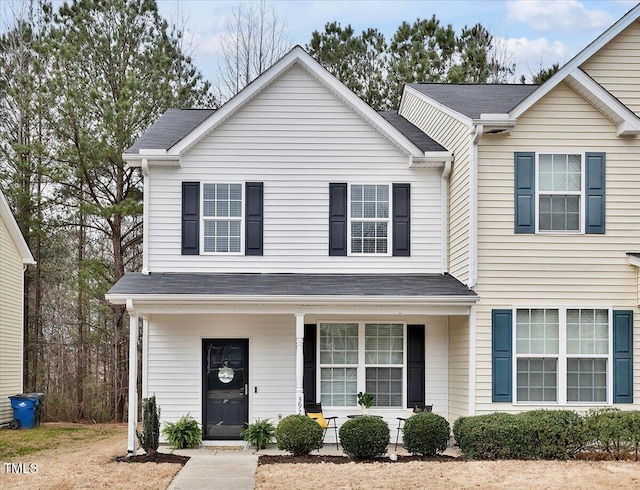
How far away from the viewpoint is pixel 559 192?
15781 mm

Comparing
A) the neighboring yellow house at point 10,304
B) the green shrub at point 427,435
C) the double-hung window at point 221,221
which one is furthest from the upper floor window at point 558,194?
the neighboring yellow house at point 10,304

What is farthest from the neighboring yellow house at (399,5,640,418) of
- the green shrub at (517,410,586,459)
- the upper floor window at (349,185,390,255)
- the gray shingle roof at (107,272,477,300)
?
the upper floor window at (349,185,390,255)

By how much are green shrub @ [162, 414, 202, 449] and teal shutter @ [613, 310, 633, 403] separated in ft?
24.7

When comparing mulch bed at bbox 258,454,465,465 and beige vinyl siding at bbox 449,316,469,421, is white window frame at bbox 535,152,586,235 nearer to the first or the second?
beige vinyl siding at bbox 449,316,469,421

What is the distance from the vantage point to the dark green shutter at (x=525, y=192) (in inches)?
619

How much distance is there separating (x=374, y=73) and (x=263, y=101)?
541 inches

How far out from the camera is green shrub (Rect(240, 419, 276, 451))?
52.0 ft

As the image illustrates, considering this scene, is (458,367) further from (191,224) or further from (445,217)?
(191,224)

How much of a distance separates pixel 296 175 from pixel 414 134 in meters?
3.01

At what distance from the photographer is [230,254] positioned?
17.2 meters

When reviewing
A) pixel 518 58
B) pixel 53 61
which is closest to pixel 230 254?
pixel 53 61

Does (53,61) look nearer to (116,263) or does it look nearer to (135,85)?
(135,85)

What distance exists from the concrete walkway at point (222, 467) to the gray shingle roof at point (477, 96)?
6.35 m

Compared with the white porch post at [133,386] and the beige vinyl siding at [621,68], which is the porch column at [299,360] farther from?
the beige vinyl siding at [621,68]
